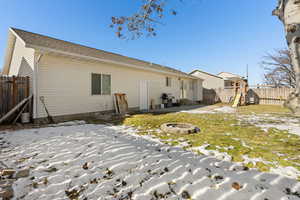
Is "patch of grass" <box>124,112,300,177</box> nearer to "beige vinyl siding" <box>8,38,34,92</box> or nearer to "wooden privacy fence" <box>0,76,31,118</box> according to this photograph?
"wooden privacy fence" <box>0,76,31,118</box>

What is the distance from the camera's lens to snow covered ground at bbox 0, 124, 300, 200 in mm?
1547

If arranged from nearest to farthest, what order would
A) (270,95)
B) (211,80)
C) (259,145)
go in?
(259,145) → (270,95) → (211,80)

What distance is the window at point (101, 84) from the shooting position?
22.9 feet

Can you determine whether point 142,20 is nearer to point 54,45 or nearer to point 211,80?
point 54,45

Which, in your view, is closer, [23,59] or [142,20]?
[142,20]

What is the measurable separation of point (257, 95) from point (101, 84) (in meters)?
14.1

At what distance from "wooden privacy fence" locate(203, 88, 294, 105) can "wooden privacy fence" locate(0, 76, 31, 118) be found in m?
15.8

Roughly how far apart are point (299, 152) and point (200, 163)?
2072mm

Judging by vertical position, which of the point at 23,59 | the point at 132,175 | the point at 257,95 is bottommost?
the point at 132,175

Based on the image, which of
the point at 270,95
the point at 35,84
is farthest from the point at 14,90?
the point at 270,95

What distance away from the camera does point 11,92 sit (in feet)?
17.4

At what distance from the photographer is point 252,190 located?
158 cm

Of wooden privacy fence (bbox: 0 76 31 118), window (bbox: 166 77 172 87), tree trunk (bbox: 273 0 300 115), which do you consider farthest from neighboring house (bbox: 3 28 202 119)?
tree trunk (bbox: 273 0 300 115)

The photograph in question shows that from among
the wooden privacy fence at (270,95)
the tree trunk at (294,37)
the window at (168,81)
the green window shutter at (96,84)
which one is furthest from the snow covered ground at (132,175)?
the wooden privacy fence at (270,95)
